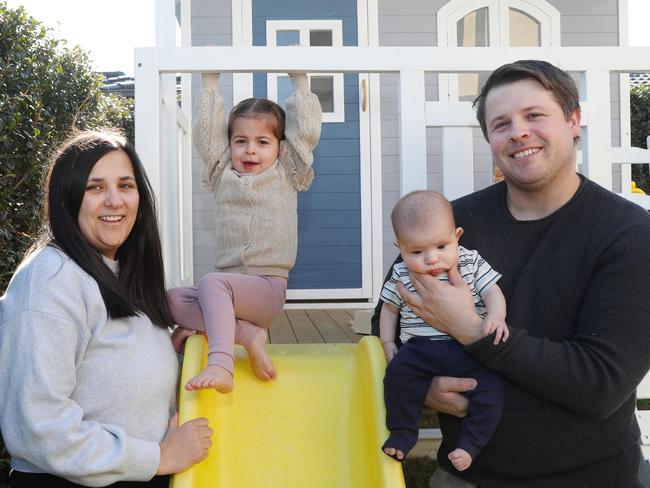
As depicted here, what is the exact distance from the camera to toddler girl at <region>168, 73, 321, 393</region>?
7.72 ft

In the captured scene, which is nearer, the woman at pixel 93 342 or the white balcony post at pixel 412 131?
the woman at pixel 93 342

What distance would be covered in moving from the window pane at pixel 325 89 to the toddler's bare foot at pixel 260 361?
358 centimetres

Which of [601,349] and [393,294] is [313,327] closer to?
[393,294]

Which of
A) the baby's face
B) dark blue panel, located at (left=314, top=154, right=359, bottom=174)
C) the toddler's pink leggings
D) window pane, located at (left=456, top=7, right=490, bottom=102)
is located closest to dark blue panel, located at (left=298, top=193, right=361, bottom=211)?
dark blue panel, located at (left=314, top=154, right=359, bottom=174)

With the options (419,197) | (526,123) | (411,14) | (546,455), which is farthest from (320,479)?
(411,14)

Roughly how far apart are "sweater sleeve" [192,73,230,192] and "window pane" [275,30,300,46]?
2992 mm

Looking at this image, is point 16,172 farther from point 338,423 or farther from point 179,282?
point 338,423

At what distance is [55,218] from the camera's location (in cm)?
169

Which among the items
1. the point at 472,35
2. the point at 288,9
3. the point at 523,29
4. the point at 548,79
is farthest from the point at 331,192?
the point at 548,79

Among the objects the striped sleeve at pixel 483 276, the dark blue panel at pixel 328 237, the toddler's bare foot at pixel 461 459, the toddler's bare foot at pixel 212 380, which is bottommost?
the toddler's bare foot at pixel 461 459

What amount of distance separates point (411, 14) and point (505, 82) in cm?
373

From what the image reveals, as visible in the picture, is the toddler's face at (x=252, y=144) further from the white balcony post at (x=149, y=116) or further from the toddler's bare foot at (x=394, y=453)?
the toddler's bare foot at (x=394, y=453)

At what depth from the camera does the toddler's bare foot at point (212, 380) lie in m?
1.73

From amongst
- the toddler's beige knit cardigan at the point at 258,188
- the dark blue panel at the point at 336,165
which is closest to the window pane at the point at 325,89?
the dark blue panel at the point at 336,165
